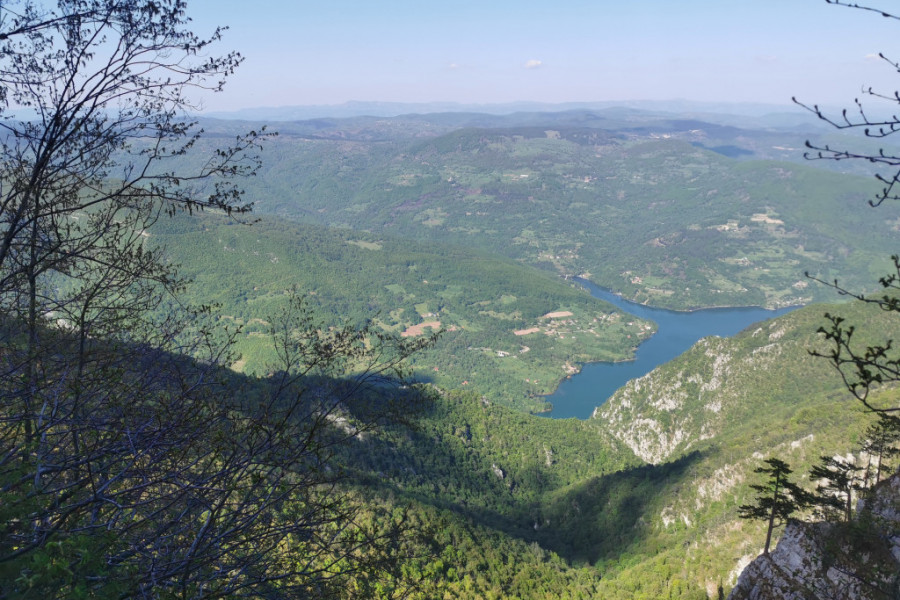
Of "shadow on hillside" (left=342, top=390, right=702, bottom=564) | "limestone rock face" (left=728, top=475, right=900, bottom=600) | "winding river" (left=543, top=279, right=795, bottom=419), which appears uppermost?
"limestone rock face" (left=728, top=475, right=900, bottom=600)

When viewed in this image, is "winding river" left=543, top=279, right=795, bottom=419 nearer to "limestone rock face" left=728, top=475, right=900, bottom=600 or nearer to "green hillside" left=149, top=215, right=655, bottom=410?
"green hillside" left=149, top=215, right=655, bottom=410

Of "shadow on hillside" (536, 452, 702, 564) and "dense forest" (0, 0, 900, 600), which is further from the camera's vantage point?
"shadow on hillside" (536, 452, 702, 564)

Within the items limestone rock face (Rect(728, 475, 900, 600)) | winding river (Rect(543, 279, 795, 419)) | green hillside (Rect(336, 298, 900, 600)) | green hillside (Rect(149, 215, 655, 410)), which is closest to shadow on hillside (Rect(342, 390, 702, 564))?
green hillside (Rect(336, 298, 900, 600))

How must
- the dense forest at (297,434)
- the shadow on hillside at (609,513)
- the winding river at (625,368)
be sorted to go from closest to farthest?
the dense forest at (297,434)
the shadow on hillside at (609,513)
the winding river at (625,368)

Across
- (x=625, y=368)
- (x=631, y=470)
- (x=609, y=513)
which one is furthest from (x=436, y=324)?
(x=609, y=513)

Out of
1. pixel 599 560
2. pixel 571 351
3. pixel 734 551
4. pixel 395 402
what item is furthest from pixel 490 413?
pixel 395 402

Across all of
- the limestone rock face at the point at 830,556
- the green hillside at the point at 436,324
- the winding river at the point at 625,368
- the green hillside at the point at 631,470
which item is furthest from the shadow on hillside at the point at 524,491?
the green hillside at the point at 436,324

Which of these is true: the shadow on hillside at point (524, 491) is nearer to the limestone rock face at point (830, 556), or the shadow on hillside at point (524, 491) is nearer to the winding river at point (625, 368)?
the limestone rock face at point (830, 556)

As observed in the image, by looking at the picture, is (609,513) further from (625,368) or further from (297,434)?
(625,368)
